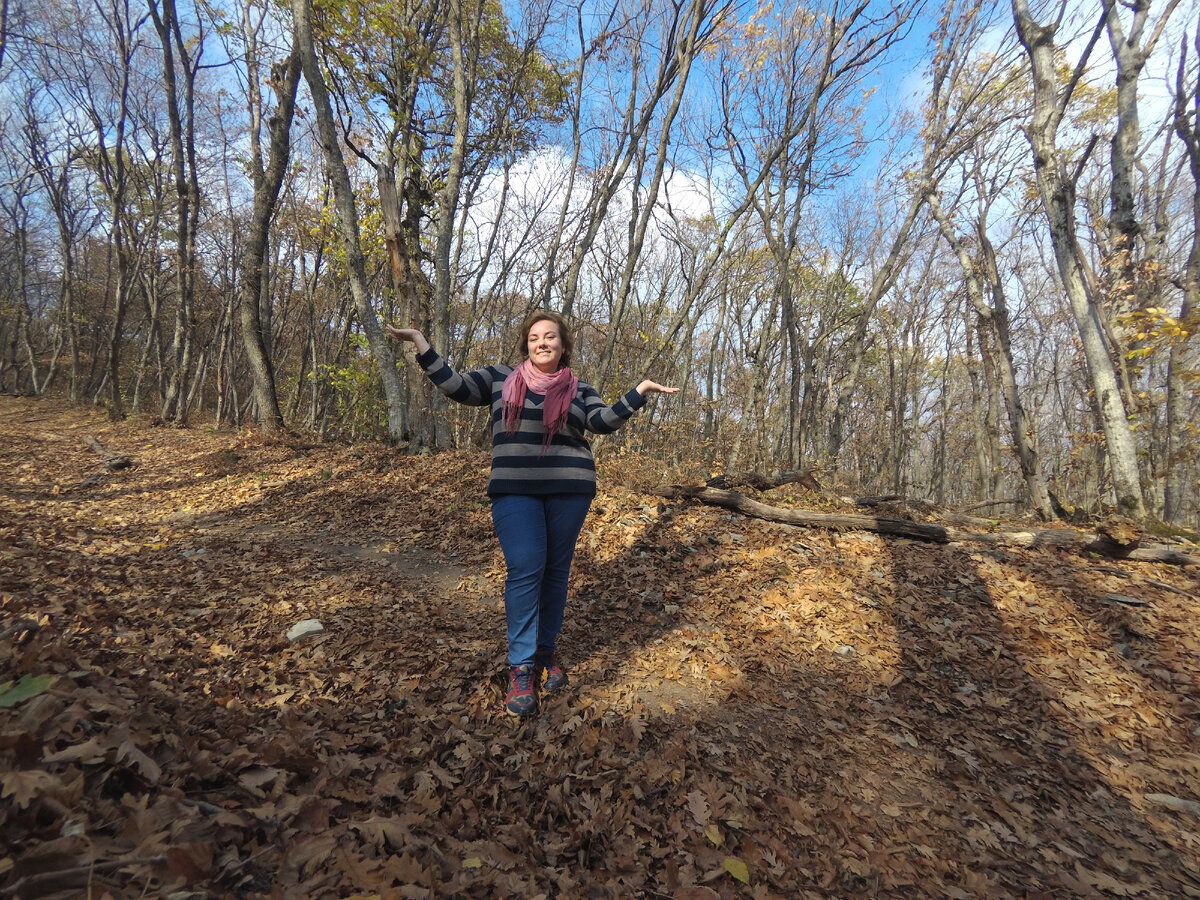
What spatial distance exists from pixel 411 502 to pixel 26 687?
5.66m

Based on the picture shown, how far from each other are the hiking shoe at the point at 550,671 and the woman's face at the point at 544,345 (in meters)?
1.77

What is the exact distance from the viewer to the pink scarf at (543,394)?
2.85m

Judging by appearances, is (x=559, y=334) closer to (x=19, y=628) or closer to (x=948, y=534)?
(x=19, y=628)

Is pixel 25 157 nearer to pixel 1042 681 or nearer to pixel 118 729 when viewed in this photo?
pixel 118 729

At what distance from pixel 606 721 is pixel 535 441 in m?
1.68

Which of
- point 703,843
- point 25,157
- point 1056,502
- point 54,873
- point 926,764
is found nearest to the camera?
point 54,873

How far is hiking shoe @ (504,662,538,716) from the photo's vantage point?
290 cm

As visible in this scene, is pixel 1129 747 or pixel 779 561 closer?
pixel 1129 747

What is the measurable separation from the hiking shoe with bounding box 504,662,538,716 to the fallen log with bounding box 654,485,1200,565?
168 inches

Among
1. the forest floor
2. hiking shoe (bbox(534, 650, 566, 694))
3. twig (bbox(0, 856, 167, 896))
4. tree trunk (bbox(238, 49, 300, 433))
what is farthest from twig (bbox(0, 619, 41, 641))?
tree trunk (bbox(238, 49, 300, 433))

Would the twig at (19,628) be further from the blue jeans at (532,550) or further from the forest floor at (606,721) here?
the blue jeans at (532,550)

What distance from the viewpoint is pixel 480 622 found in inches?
167

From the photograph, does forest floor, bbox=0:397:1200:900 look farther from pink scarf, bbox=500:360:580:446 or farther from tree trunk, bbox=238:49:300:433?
tree trunk, bbox=238:49:300:433

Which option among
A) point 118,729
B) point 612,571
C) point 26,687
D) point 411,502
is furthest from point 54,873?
point 411,502
